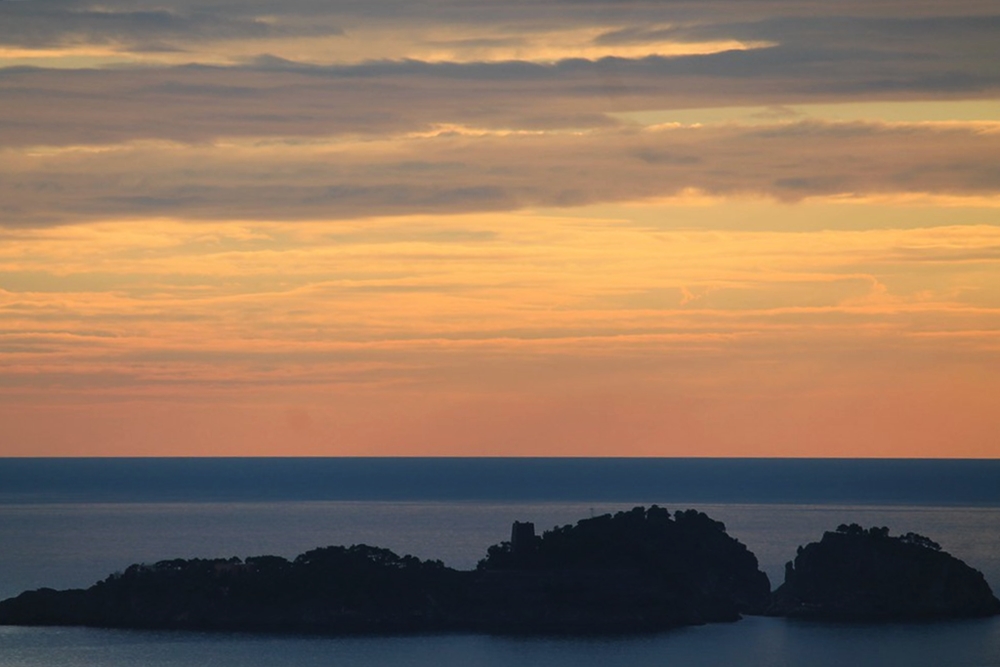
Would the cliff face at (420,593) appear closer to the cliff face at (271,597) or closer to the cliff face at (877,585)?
the cliff face at (271,597)

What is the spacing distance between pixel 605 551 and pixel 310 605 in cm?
1551

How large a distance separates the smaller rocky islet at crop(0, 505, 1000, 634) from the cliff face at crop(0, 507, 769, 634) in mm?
76

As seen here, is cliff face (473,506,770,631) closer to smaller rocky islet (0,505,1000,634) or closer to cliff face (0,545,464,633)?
smaller rocky islet (0,505,1000,634)

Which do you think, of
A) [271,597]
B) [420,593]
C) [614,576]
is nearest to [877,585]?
[614,576]

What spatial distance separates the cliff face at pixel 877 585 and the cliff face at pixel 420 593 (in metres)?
4.77

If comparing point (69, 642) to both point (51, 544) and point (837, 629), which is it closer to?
point (837, 629)

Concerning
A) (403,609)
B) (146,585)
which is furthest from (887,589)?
(146,585)

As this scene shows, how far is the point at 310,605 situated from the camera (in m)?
108

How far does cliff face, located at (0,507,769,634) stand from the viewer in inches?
4205

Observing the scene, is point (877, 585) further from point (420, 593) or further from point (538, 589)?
point (420, 593)

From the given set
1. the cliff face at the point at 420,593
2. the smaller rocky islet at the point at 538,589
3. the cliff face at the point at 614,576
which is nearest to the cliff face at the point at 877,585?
the smaller rocky islet at the point at 538,589

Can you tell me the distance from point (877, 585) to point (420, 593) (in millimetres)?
24825

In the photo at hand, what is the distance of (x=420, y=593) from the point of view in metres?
108

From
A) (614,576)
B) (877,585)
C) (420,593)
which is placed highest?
(614,576)
